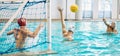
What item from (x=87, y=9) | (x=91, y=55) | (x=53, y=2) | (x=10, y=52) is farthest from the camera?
(x=87, y=9)

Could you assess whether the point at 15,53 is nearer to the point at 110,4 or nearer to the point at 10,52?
the point at 10,52

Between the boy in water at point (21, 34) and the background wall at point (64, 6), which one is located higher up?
the background wall at point (64, 6)

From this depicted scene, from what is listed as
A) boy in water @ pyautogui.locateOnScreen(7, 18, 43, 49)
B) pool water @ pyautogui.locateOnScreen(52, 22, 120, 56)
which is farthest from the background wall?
boy in water @ pyautogui.locateOnScreen(7, 18, 43, 49)

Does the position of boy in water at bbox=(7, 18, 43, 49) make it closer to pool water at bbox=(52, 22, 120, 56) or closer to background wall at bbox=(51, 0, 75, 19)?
pool water at bbox=(52, 22, 120, 56)

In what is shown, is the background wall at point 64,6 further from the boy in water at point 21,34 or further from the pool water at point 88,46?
the boy in water at point 21,34

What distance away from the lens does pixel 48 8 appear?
5324 mm

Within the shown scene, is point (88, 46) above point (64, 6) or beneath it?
beneath

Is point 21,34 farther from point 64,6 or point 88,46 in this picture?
point 64,6

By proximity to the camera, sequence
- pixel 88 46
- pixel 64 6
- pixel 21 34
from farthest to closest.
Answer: pixel 64 6, pixel 88 46, pixel 21 34

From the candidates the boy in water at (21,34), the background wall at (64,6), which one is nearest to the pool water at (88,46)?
the boy in water at (21,34)

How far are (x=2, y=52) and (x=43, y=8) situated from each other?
140 centimetres

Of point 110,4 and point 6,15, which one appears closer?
point 6,15

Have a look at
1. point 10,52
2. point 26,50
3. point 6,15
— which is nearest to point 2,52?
point 10,52

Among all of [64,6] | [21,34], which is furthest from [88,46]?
[64,6]
